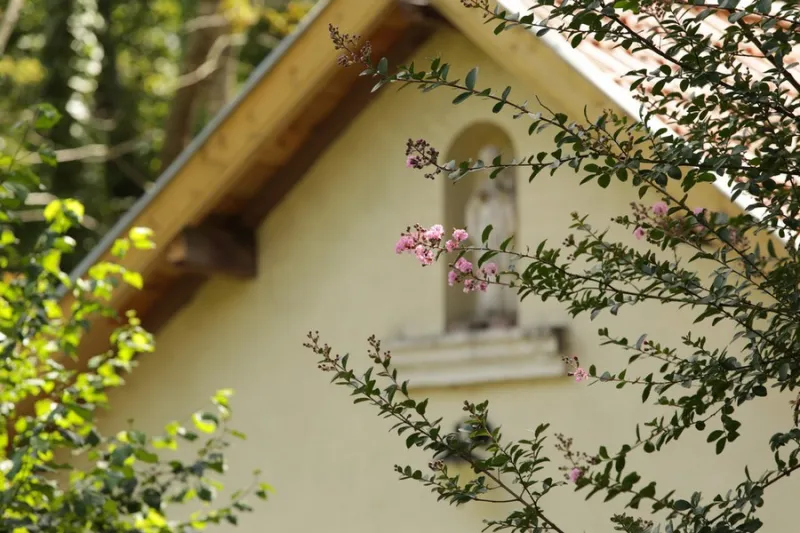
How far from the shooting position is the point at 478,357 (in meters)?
6.24

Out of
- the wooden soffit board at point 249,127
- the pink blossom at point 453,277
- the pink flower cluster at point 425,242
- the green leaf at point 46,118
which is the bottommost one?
the pink blossom at point 453,277

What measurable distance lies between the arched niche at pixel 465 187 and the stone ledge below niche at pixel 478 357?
192 mm

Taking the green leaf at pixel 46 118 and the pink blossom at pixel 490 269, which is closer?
the pink blossom at pixel 490 269

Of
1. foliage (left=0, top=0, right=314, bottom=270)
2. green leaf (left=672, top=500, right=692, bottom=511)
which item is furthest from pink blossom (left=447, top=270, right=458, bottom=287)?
foliage (left=0, top=0, right=314, bottom=270)

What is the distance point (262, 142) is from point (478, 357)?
1585 mm

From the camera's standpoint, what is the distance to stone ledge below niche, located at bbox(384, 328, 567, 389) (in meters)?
6.02

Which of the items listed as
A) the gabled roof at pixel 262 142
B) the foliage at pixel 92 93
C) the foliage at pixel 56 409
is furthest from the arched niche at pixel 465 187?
the foliage at pixel 92 93

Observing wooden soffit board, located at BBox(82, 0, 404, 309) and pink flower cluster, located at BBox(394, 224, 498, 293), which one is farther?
wooden soffit board, located at BBox(82, 0, 404, 309)

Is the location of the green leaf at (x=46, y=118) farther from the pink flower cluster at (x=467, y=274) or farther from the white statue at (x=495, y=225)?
the white statue at (x=495, y=225)

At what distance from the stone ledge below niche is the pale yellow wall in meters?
0.07

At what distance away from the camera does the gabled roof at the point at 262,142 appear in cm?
632

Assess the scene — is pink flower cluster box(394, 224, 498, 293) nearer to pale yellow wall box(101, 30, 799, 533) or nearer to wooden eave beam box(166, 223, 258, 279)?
pale yellow wall box(101, 30, 799, 533)

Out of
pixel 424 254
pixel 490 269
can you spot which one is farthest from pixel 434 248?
pixel 490 269

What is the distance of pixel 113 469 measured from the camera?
184 inches
